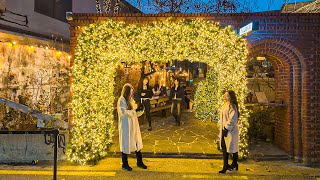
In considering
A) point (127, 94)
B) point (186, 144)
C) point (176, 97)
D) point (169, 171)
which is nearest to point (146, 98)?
point (176, 97)

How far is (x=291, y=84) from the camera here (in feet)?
27.7

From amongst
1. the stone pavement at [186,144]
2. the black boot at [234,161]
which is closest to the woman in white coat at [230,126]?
the black boot at [234,161]

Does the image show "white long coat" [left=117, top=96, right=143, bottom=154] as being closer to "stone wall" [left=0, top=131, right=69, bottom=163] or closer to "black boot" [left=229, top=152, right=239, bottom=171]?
"stone wall" [left=0, top=131, right=69, bottom=163]

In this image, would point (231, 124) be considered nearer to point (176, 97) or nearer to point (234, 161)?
point (234, 161)

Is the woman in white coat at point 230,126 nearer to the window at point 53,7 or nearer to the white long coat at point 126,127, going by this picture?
the white long coat at point 126,127

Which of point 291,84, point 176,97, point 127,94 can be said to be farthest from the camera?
point 176,97

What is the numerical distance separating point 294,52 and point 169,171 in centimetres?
451

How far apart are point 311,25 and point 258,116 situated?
3.18m

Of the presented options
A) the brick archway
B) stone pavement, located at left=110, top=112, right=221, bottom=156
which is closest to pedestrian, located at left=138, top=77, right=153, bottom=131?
stone pavement, located at left=110, top=112, right=221, bottom=156

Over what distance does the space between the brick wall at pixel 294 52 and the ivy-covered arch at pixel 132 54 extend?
329 millimetres

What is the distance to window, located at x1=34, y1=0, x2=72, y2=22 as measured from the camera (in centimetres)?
1364

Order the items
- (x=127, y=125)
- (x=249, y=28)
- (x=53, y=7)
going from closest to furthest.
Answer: (x=127, y=125)
(x=249, y=28)
(x=53, y=7)

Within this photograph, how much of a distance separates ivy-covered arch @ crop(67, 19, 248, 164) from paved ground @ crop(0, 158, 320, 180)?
553 mm

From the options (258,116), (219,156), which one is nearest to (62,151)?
(219,156)
